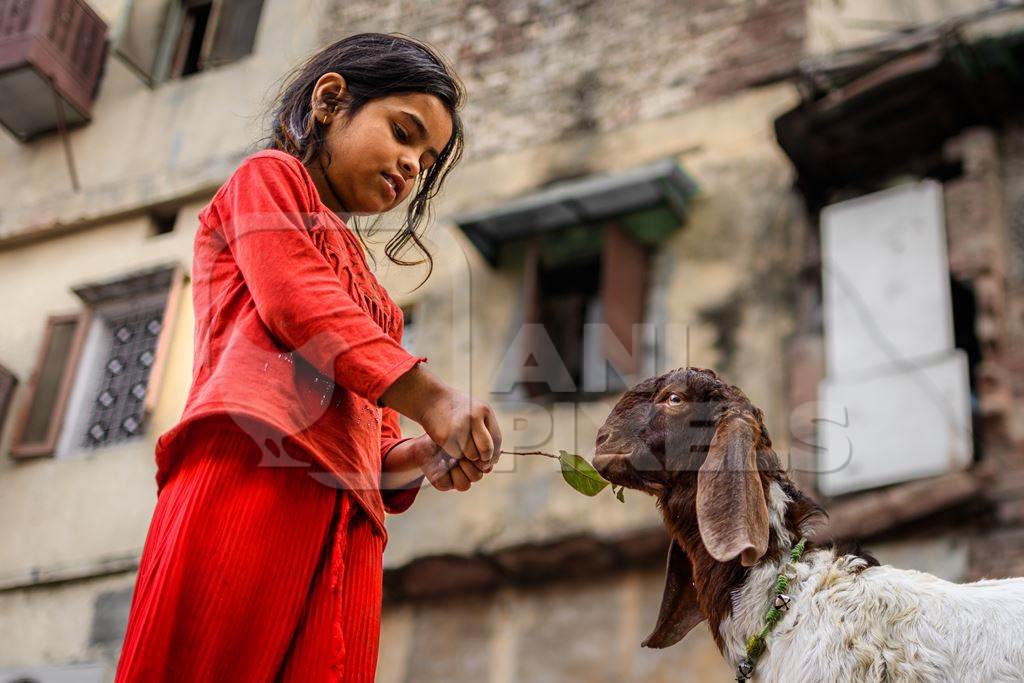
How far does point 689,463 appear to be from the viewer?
11.8 feet

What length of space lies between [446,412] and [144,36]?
13.7 metres

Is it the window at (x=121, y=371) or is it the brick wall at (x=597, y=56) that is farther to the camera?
the window at (x=121, y=371)

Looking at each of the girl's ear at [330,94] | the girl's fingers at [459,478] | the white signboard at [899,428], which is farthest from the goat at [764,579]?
the white signboard at [899,428]

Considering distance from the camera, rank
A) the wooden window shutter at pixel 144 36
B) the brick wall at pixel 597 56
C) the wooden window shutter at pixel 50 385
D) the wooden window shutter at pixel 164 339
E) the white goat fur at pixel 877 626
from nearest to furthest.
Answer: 1. the white goat fur at pixel 877 626
2. the brick wall at pixel 597 56
3. the wooden window shutter at pixel 164 339
4. the wooden window shutter at pixel 50 385
5. the wooden window shutter at pixel 144 36

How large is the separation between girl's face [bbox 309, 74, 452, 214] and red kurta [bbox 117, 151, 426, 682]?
196 mm

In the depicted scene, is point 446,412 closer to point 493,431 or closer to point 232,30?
point 493,431

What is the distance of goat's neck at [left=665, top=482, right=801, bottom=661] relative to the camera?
3406mm

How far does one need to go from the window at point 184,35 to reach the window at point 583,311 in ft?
16.5

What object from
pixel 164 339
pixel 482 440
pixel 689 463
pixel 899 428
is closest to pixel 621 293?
pixel 899 428

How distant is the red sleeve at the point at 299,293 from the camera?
2.81 m

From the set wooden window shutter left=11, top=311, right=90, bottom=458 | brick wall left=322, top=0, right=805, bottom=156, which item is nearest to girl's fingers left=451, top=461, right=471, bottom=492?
brick wall left=322, top=0, right=805, bottom=156

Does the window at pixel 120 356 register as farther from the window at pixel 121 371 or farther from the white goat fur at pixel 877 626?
the white goat fur at pixel 877 626

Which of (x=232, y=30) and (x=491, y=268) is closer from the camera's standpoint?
(x=491, y=268)

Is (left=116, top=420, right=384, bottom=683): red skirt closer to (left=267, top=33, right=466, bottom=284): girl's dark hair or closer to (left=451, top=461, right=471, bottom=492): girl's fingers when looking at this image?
(left=451, top=461, right=471, bottom=492): girl's fingers
